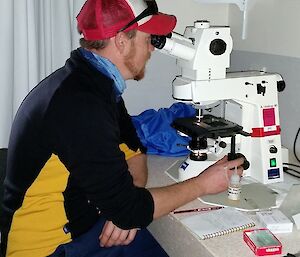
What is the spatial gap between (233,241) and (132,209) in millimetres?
272

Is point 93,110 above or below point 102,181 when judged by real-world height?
above

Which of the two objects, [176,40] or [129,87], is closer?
[176,40]

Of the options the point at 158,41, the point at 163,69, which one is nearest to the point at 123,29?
the point at 158,41

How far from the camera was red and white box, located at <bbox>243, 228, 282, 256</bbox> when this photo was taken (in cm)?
92

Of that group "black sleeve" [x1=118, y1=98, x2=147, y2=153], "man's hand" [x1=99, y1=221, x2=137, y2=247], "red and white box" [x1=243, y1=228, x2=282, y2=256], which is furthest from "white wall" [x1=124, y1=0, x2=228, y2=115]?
"red and white box" [x1=243, y1=228, x2=282, y2=256]

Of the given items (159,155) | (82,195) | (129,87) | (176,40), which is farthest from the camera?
(129,87)

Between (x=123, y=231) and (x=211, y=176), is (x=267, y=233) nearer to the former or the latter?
(x=211, y=176)

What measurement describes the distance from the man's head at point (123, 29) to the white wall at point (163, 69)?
2.91ft

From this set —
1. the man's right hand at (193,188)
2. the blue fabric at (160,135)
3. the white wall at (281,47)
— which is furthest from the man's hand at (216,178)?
the white wall at (281,47)

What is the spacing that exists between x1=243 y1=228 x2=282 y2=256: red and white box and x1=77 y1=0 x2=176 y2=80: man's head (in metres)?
0.57

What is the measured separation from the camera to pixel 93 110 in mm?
941

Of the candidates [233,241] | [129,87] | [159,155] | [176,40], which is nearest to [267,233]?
[233,241]

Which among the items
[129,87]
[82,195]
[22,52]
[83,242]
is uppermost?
[22,52]

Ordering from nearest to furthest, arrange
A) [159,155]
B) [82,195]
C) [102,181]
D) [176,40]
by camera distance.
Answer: [102,181], [82,195], [176,40], [159,155]
